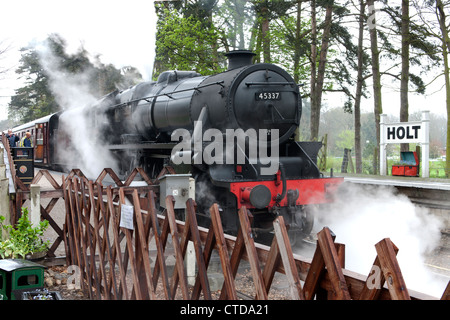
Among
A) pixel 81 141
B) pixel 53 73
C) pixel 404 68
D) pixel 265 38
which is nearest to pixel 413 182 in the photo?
pixel 404 68

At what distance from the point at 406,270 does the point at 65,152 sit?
12.7 m

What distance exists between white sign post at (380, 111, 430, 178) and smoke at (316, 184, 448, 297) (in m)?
4.71

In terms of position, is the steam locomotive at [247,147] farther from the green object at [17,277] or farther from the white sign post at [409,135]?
the white sign post at [409,135]

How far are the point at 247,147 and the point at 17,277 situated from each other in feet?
15.4

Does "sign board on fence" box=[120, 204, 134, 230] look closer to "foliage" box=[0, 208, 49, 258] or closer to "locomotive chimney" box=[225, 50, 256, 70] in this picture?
"foliage" box=[0, 208, 49, 258]

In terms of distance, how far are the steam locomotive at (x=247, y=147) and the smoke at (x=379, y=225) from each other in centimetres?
85

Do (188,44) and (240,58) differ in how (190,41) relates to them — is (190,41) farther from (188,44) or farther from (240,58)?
(240,58)

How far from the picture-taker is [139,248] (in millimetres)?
3697

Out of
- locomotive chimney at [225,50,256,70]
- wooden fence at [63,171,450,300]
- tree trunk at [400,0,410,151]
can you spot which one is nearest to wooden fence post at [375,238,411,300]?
wooden fence at [63,171,450,300]

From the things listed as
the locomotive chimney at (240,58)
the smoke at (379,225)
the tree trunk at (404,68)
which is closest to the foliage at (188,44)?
the tree trunk at (404,68)

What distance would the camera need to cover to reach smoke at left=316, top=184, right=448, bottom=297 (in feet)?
24.4

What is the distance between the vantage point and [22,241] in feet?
18.6
